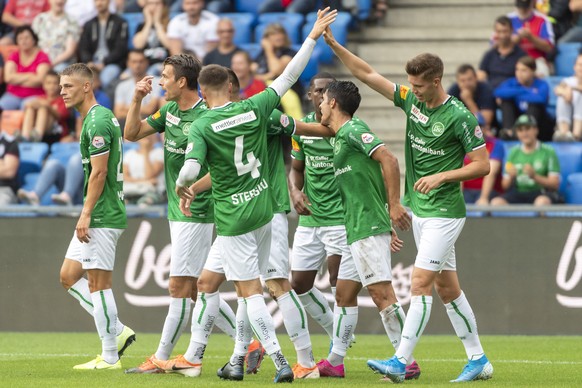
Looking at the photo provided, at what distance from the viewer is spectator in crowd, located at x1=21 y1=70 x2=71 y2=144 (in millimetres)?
17922

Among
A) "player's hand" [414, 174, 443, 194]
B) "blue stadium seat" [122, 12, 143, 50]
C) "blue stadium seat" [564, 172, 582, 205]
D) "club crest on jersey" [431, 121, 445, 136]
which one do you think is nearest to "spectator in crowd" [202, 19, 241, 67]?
"blue stadium seat" [122, 12, 143, 50]

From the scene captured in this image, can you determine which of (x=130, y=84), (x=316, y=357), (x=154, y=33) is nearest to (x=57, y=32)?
(x=154, y=33)

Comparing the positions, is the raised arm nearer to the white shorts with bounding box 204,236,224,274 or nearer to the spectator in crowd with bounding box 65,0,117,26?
the white shorts with bounding box 204,236,224,274

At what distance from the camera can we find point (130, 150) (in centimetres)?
1667

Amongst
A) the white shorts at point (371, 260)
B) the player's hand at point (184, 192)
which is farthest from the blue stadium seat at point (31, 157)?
the white shorts at point (371, 260)

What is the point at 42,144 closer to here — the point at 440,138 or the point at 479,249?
the point at 479,249

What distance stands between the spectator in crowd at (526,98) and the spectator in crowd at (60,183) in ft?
18.7

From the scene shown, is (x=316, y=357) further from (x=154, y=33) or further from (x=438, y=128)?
(x=154, y=33)

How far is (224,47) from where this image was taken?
57.8ft

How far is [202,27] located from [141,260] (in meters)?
5.02

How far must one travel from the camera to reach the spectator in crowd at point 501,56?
54.5 ft

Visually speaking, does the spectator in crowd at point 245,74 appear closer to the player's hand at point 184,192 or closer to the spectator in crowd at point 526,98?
the spectator in crowd at point 526,98

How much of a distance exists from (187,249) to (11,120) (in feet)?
29.1

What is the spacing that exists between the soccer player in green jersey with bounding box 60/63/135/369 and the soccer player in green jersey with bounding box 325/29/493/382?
6.90ft
